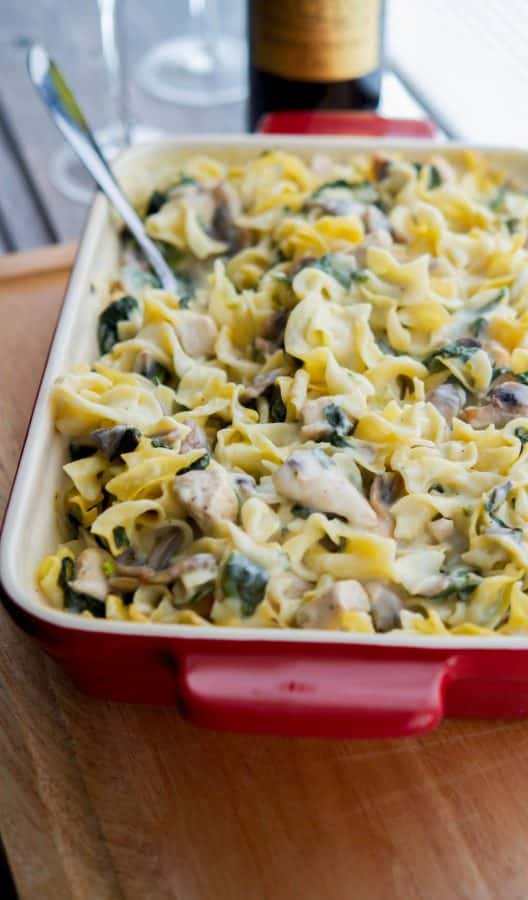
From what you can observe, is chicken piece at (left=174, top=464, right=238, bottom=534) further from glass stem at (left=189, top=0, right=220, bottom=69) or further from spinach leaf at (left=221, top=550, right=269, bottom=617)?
glass stem at (left=189, top=0, right=220, bottom=69)

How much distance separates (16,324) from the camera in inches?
90.2

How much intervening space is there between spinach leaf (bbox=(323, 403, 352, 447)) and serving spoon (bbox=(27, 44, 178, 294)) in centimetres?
49

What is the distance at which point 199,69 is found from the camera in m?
3.65

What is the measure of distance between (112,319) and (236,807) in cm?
85

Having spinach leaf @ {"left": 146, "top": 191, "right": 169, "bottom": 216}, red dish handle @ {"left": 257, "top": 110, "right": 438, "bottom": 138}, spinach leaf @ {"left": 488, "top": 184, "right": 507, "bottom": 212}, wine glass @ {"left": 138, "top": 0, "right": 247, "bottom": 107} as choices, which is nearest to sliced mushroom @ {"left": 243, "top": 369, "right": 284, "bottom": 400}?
spinach leaf @ {"left": 146, "top": 191, "right": 169, "bottom": 216}

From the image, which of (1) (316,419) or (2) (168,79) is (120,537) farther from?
(2) (168,79)

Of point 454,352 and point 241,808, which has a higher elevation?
point 454,352

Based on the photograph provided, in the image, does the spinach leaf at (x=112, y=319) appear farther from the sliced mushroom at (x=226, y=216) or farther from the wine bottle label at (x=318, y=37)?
the wine bottle label at (x=318, y=37)

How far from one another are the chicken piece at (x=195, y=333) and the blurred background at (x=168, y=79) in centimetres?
119

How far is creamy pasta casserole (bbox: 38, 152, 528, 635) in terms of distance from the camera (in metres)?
1.49

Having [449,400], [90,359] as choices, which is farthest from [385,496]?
[90,359]

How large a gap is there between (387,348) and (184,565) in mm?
609

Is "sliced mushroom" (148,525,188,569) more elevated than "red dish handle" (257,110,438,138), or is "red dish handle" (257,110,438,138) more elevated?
"red dish handle" (257,110,438,138)

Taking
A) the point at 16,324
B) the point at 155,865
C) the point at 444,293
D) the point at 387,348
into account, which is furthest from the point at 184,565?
the point at 16,324
